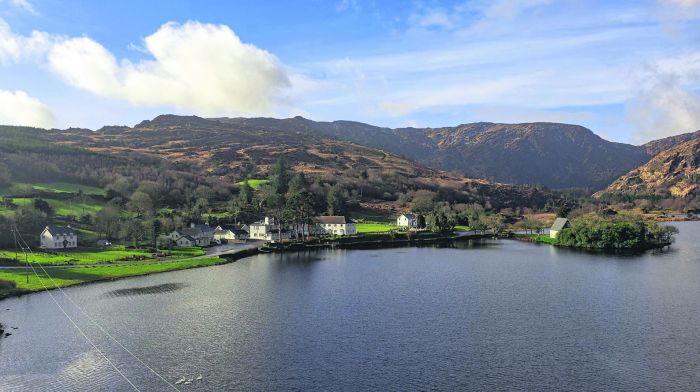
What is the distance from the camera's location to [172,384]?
37938 mm

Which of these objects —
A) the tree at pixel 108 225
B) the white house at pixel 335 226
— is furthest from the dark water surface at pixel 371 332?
the white house at pixel 335 226

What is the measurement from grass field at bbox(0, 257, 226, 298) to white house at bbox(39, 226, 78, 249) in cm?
2520

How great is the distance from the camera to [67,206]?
13462cm

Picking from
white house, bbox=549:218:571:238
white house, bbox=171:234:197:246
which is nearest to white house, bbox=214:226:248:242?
white house, bbox=171:234:197:246

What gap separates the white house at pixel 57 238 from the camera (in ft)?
332

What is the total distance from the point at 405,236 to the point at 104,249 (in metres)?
75.2

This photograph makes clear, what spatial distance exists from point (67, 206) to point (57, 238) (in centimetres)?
3659

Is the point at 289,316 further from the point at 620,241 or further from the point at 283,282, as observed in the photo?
the point at 620,241

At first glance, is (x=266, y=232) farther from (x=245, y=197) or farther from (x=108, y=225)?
(x=108, y=225)

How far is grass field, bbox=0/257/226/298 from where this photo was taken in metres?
69.9

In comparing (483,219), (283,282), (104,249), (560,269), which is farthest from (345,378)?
(483,219)

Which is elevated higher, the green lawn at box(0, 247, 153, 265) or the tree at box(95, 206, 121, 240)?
the tree at box(95, 206, 121, 240)

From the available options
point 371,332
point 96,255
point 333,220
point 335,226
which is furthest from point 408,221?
point 371,332

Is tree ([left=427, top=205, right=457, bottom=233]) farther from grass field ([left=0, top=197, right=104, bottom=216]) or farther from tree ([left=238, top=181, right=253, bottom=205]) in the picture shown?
grass field ([left=0, top=197, right=104, bottom=216])
